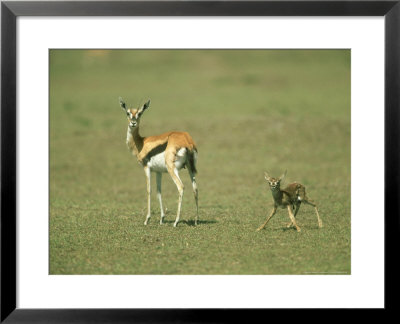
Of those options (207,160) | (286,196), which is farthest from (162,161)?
(207,160)

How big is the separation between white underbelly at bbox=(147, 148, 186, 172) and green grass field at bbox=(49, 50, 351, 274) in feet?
2.35

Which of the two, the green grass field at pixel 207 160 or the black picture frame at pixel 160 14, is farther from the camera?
the green grass field at pixel 207 160

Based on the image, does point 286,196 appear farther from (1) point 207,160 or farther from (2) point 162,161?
(1) point 207,160

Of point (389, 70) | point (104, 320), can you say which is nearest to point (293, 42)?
point (389, 70)

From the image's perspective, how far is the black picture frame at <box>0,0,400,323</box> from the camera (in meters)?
6.33

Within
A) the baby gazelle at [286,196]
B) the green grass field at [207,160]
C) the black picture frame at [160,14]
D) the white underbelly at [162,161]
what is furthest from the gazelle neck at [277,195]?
the black picture frame at [160,14]

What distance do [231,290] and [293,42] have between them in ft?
7.89

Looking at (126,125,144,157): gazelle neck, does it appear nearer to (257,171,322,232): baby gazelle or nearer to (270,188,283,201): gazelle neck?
(257,171,322,232): baby gazelle

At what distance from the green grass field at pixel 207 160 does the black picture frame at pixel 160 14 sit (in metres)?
0.49

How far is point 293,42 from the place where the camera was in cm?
677

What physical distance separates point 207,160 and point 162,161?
7300 millimetres

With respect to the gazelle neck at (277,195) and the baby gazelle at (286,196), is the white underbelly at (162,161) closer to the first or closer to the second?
the baby gazelle at (286,196)

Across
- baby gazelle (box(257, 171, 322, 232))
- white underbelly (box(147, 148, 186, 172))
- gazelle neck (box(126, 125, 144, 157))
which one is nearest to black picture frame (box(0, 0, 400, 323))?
baby gazelle (box(257, 171, 322, 232))

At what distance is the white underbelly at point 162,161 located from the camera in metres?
8.44
